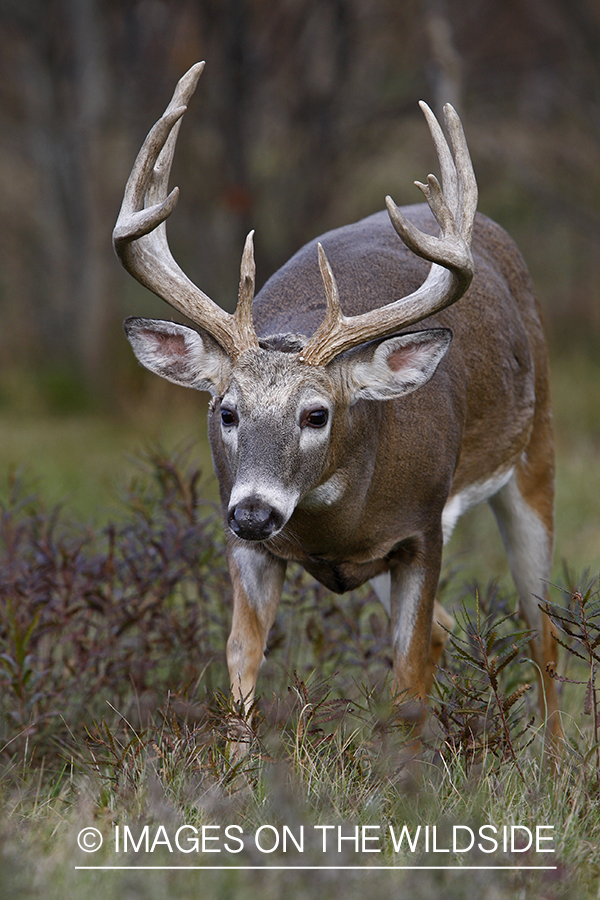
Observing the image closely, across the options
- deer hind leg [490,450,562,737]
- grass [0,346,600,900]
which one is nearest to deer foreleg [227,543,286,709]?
grass [0,346,600,900]

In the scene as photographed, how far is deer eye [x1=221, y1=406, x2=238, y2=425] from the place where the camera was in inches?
145

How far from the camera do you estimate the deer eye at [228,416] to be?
3.69 meters

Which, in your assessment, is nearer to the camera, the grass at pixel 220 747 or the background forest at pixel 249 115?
the grass at pixel 220 747

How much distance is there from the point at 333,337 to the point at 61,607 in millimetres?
1773

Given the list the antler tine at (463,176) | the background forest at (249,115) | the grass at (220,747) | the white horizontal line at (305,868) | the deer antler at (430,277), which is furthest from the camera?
the background forest at (249,115)

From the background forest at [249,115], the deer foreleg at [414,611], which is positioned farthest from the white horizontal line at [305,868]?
the background forest at [249,115]

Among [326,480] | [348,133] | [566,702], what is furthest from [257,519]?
[348,133]

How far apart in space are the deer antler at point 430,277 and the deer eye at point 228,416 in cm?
29

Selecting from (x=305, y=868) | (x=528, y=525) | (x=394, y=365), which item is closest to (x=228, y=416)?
(x=394, y=365)

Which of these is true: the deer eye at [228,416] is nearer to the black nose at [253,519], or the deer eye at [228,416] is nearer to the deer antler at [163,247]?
the deer antler at [163,247]

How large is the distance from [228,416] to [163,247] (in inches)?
31.5

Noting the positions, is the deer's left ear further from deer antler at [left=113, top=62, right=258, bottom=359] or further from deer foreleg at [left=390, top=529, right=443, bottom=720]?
deer foreleg at [left=390, top=529, right=443, bottom=720]

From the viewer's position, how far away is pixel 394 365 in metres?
3.94

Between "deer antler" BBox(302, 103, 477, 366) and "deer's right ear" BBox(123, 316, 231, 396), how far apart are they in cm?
36
